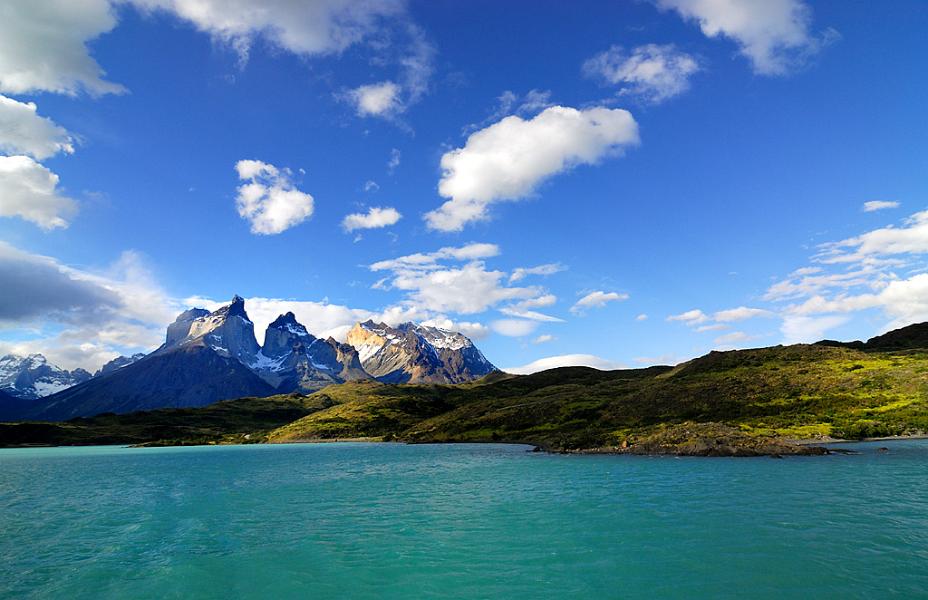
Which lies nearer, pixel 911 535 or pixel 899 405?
pixel 911 535

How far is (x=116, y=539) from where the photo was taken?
46.9 metres

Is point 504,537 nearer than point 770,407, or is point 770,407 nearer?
point 504,537

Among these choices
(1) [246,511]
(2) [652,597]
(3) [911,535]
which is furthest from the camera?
(1) [246,511]

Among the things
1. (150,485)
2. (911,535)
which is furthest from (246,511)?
(911,535)

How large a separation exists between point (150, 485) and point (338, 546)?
2644 inches

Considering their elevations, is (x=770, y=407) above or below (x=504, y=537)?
above

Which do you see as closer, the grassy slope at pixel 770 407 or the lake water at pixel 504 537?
the lake water at pixel 504 537

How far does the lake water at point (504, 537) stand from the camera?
3072 centimetres

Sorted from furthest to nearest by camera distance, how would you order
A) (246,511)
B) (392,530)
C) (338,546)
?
1. (246,511)
2. (392,530)
3. (338,546)

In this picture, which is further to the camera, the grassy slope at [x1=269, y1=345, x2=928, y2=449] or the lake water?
the grassy slope at [x1=269, y1=345, x2=928, y2=449]

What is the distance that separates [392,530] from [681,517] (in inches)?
1037

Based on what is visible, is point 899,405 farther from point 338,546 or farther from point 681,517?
point 338,546

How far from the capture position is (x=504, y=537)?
137ft

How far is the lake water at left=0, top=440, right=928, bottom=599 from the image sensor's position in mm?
30719
